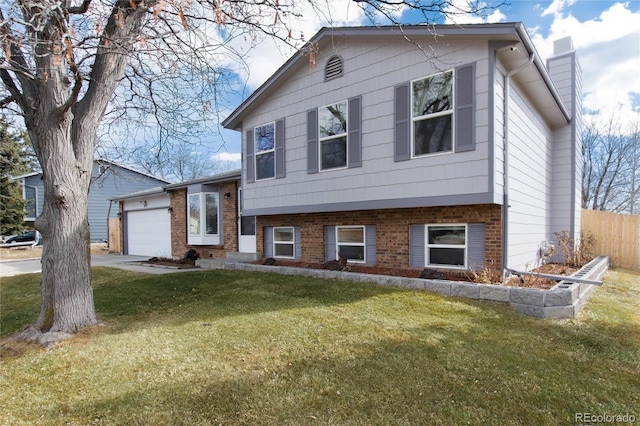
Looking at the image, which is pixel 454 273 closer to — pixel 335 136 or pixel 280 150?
pixel 335 136

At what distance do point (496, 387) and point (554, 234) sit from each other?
873 cm

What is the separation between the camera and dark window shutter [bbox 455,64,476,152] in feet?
21.0

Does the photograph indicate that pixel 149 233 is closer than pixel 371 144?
No

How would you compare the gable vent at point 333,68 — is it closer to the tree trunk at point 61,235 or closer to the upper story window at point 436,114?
the upper story window at point 436,114

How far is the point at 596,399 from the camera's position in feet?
9.80

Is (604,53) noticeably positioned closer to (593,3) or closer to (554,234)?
(593,3)

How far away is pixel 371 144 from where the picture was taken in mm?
7801

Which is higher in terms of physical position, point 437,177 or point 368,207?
point 437,177

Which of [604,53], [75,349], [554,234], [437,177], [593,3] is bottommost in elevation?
[75,349]

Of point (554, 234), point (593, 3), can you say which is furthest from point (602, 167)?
point (593, 3)

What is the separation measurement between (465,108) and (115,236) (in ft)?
62.4

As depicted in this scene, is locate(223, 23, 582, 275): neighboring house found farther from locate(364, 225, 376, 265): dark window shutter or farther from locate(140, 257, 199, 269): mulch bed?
locate(140, 257, 199, 269): mulch bed

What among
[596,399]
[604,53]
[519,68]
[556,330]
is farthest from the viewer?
[604,53]

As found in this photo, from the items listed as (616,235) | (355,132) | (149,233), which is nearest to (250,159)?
(355,132)
